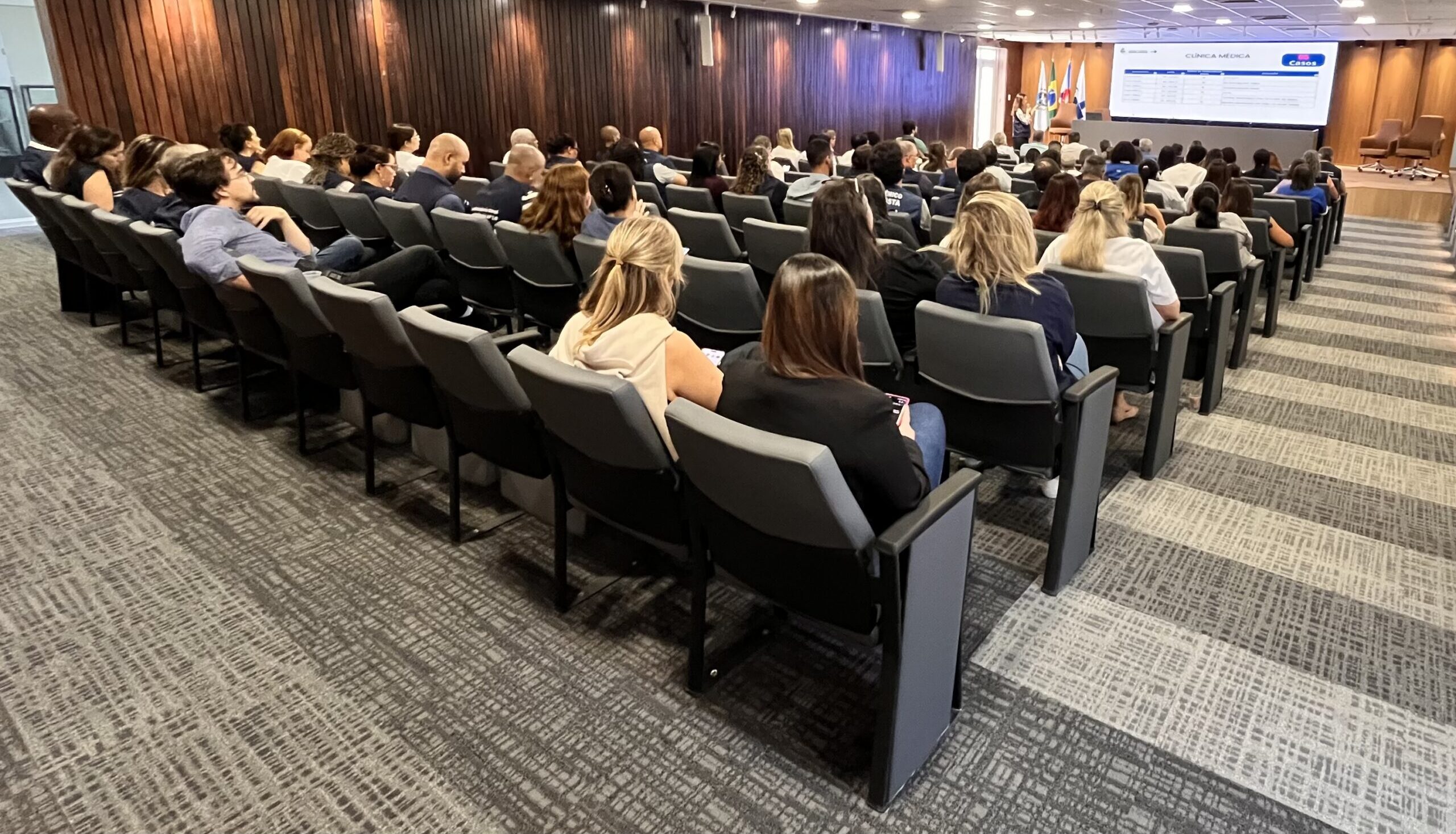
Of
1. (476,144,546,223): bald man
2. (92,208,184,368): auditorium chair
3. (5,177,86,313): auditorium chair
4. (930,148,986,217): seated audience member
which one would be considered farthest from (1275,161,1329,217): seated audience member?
(5,177,86,313): auditorium chair

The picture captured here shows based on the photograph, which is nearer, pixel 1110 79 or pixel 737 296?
pixel 737 296

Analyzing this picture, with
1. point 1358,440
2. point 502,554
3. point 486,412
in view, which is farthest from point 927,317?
point 1358,440

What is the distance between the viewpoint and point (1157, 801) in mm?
2061

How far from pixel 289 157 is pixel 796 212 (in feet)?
14.2

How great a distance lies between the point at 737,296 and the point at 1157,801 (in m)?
2.45

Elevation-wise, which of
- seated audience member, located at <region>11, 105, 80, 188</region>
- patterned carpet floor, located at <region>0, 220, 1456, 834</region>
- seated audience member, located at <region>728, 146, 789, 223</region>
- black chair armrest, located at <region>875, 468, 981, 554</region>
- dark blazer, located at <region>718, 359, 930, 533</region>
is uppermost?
seated audience member, located at <region>11, 105, 80, 188</region>

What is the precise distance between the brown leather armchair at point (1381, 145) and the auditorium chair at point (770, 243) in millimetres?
18084

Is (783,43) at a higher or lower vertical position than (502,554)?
higher

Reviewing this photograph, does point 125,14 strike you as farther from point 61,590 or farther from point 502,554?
point 502,554

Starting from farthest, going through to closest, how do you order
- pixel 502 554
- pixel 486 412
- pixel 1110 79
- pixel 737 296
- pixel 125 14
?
pixel 1110 79, pixel 125 14, pixel 737 296, pixel 502 554, pixel 486 412

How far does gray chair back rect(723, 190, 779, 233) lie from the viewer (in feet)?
20.4

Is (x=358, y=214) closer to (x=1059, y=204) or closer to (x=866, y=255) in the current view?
(x=866, y=255)

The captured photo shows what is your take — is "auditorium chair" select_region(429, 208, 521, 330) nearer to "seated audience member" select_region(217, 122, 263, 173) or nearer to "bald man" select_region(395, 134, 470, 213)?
"bald man" select_region(395, 134, 470, 213)

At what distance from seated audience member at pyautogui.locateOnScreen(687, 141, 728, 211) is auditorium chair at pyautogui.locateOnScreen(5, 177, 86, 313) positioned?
4.31 m
